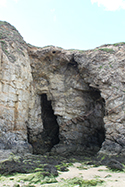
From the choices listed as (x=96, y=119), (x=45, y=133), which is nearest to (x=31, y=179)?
(x=45, y=133)

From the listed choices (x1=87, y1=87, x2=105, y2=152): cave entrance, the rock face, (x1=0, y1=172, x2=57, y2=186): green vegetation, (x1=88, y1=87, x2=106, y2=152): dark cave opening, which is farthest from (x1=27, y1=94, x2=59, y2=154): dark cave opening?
(x1=0, y1=172, x2=57, y2=186): green vegetation

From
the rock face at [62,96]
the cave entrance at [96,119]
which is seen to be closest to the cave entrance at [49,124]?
the rock face at [62,96]

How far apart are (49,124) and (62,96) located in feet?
13.3

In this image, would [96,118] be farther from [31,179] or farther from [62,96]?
[31,179]

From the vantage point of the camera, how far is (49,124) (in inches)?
787

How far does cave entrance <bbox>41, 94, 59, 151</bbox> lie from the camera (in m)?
19.2

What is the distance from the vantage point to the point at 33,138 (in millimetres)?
17781

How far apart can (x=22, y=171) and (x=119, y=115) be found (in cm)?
1030

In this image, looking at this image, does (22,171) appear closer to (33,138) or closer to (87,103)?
(33,138)

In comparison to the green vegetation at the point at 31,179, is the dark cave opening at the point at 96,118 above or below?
above

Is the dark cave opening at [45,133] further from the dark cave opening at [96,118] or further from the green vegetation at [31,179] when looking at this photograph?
the green vegetation at [31,179]

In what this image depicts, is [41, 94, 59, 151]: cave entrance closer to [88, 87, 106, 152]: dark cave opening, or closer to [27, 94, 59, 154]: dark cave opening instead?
[27, 94, 59, 154]: dark cave opening

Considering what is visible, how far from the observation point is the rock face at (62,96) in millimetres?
14633

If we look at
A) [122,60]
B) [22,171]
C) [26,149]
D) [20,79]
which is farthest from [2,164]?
[122,60]
